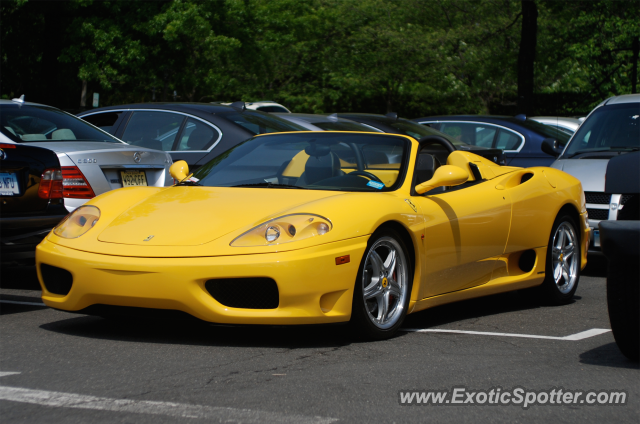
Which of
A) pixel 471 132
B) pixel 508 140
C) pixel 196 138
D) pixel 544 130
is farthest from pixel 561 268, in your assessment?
pixel 471 132

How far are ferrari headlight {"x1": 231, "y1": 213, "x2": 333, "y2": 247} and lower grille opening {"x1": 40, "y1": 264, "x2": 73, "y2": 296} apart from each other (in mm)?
1064

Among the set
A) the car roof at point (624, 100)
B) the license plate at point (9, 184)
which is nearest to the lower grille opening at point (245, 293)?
the license plate at point (9, 184)

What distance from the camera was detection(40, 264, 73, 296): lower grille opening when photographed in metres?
4.89

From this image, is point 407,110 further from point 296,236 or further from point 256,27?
point 296,236

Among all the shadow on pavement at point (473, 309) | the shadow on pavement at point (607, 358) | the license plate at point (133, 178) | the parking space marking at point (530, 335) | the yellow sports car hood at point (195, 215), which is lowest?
the shadow on pavement at point (473, 309)

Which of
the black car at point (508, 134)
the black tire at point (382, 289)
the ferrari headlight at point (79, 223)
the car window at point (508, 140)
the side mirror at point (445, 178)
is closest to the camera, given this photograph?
the black tire at point (382, 289)

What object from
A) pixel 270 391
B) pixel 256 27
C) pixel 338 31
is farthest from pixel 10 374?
pixel 338 31

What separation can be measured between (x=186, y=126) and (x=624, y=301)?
581cm

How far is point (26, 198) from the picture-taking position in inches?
242

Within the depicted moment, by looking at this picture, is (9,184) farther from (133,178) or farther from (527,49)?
(527,49)

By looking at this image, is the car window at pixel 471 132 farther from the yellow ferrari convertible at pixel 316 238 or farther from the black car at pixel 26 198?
the black car at pixel 26 198

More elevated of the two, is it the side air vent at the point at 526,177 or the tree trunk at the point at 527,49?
the tree trunk at the point at 527,49

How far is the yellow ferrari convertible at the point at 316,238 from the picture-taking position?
4.48 metres

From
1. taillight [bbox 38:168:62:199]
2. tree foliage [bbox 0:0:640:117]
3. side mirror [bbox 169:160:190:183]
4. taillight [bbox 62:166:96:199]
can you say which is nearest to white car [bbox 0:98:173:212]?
taillight [bbox 62:166:96:199]
